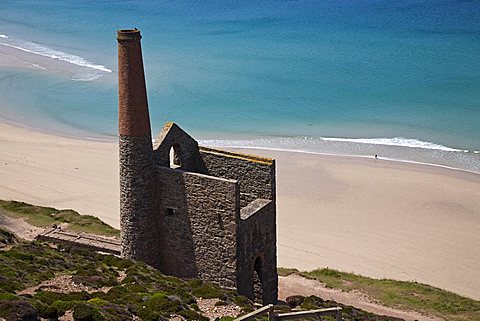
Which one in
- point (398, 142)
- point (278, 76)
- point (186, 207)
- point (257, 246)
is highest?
point (278, 76)

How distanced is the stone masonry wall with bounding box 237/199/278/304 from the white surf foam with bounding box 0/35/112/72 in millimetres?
58289

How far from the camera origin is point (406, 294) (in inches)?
1209

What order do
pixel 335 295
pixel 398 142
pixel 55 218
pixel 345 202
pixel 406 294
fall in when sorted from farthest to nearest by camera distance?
pixel 398 142 < pixel 345 202 < pixel 55 218 < pixel 406 294 < pixel 335 295

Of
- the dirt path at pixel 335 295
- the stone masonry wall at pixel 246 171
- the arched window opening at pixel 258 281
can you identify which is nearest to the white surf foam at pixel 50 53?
the dirt path at pixel 335 295

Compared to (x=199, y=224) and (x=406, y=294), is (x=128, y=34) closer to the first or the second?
(x=199, y=224)

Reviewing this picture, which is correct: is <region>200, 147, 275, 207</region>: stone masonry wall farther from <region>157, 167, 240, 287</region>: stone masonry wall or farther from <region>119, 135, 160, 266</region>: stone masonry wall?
<region>119, 135, 160, 266</region>: stone masonry wall

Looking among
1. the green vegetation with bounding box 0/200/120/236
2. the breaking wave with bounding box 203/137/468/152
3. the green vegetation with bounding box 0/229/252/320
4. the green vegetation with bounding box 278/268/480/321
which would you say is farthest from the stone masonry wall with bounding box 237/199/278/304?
the breaking wave with bounding box 203/137/468/152

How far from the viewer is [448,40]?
9456 centimetres

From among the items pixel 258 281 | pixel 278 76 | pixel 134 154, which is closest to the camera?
pixel 134 154

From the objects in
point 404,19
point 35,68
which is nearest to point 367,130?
point 35,68

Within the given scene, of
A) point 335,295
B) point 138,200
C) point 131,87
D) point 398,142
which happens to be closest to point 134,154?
point 138,200

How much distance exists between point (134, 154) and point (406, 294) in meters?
13.5

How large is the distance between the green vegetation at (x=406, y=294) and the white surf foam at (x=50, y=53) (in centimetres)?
5420

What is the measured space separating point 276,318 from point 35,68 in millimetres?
71506
